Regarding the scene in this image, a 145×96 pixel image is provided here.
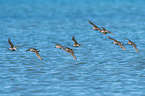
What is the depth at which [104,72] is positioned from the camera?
27.8m

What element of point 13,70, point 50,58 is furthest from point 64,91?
point 50,58

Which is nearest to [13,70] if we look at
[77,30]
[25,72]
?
[25,72]

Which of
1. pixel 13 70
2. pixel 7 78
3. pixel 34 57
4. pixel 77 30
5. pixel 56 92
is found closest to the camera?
pixel 56 92

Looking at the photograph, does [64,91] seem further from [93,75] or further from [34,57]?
[34,57]

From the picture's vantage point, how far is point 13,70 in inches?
1124

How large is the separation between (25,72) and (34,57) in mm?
5215

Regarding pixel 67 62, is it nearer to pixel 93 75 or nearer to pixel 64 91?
pixel 93 75

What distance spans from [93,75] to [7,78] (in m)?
5.40

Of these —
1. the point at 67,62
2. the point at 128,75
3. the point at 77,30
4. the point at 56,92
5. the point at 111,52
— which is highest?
the point at 77,30

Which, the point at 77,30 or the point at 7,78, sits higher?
the point at 77,30

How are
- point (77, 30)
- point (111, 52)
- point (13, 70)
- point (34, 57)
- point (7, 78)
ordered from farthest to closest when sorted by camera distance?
point (77, 30), point (111, 52), point (34, 57), point (13, 70), point (7, 78)

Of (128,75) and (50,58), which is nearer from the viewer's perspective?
(128,75)

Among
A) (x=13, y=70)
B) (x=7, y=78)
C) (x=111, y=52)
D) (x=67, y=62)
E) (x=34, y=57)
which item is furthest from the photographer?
(x=111, y=52)

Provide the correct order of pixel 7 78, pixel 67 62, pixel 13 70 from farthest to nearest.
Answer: pixel 67 62
pixel 13 70
pixel 7 78
